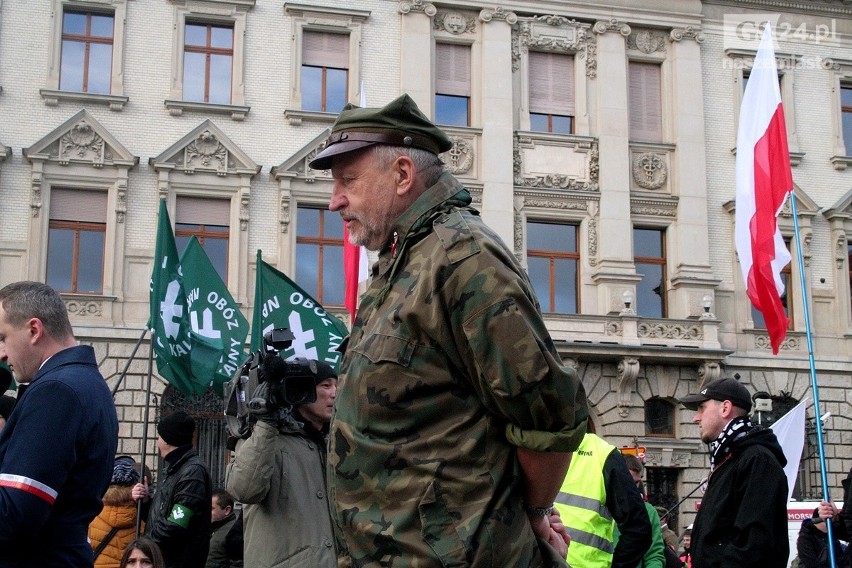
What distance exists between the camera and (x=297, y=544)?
547 centimetres

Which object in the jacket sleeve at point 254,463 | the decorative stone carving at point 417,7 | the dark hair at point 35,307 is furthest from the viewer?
the decorative stone carving at point 417,7

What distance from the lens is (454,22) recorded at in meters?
24.7

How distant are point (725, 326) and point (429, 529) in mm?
22826

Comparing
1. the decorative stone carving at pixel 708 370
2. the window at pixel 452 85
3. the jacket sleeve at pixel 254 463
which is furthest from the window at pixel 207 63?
the jacket sleeve at pixel 254 463

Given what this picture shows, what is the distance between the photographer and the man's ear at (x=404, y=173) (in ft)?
10.0

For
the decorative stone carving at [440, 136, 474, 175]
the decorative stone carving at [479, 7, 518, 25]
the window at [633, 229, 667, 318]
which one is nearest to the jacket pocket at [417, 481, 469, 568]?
the decorative stone carving at [440, 136, 474, 175]

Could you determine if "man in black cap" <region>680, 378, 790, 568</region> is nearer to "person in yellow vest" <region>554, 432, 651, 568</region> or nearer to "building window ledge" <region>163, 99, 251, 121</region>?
"person in yellow vest" <region>554, 432, 651, 568</region>

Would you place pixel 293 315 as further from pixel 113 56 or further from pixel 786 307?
pixel 786 307

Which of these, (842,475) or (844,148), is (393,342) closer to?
(842,475)

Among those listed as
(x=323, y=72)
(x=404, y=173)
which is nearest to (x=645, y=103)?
(x=323, y=72)

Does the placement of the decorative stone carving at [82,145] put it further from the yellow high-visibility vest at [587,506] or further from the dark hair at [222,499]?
the yellow high-visibility vest at [587,506]

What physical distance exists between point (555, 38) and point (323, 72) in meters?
5.26

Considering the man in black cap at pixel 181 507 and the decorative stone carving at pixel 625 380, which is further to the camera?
the decorative stone carving at pixel 625 380

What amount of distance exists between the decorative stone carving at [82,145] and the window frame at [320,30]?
392 centimetres
